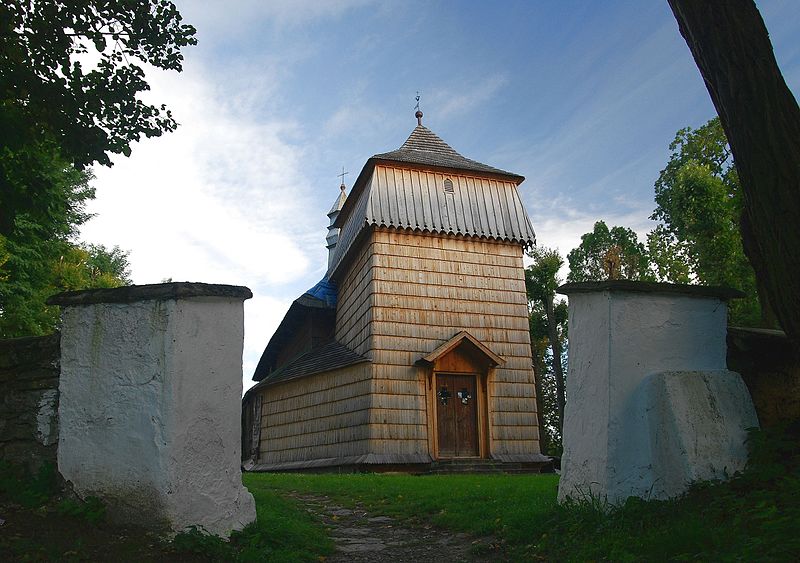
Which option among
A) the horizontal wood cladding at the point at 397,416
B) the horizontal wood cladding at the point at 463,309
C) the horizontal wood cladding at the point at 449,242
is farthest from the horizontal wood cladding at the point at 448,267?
the horizontal wood cladding at the point at 397,416

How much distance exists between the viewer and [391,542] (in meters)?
6.66

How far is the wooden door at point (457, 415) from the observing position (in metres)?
16.8

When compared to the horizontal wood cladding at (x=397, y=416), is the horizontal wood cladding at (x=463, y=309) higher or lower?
higher

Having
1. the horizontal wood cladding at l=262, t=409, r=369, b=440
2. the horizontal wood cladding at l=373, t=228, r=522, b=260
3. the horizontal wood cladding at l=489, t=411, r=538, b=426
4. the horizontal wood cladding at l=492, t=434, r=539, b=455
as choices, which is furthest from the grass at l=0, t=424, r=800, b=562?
the horizontal wood cladding at l=373, t=228, r=522, b=260

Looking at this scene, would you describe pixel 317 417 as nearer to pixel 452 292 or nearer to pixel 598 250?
Result: pixel 452 292

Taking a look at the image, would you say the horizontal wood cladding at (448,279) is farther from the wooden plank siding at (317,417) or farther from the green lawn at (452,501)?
the green lawn at (452,501)

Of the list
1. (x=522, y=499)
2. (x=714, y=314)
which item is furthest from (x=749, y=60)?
(x=522, y=499)

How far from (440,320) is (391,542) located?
11.0 metres

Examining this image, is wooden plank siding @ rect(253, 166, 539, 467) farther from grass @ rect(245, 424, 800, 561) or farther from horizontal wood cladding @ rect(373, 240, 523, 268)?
grass @ rect(245, 424, 800, 561)

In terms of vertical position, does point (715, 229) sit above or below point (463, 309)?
above

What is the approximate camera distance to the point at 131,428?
18.1 ft

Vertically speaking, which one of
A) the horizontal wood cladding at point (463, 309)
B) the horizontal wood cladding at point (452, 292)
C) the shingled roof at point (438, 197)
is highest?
the shingled roof at point (438, 197)

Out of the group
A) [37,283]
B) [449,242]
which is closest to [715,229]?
[449,242]

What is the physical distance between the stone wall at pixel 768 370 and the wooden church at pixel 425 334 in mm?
10464
